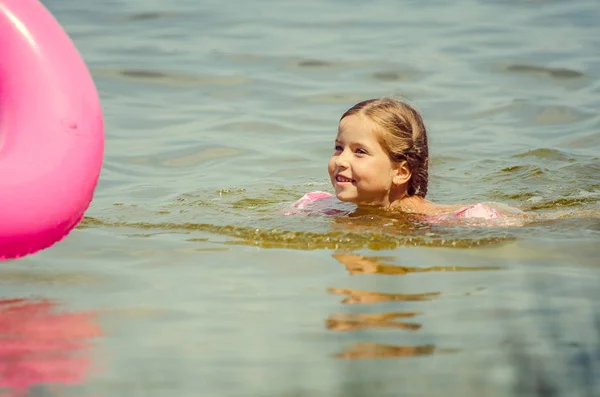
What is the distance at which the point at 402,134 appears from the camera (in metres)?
5.63

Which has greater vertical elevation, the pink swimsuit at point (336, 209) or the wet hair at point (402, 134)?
the wet hair at point (402, 134)

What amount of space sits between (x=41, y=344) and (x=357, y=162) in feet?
7.94

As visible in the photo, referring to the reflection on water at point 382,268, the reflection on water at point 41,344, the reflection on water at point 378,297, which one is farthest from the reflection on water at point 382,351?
the reflection on water at point 382,268

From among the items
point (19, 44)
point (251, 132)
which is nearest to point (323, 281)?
point (19, 44)

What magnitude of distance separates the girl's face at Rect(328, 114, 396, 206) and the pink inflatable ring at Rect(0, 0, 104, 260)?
161 centimetres

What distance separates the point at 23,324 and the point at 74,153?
75 centimetres

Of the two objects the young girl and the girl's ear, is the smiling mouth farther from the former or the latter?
the girl's ear

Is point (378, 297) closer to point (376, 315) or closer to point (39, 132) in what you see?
point (376, 315)

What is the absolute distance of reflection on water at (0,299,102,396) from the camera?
3061 millimetres

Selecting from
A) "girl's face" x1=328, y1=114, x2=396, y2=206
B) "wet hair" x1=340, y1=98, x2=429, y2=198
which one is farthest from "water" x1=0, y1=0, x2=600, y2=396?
"wet hair" x1=340, y1=98, x2=429, y2=198

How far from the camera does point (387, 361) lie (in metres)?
3.13

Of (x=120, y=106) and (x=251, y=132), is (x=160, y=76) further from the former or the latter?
(x=251, y=132)

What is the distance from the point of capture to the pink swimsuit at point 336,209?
539cm

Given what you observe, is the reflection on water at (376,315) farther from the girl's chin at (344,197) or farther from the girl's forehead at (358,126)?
the girl's forehead at (358,126)
